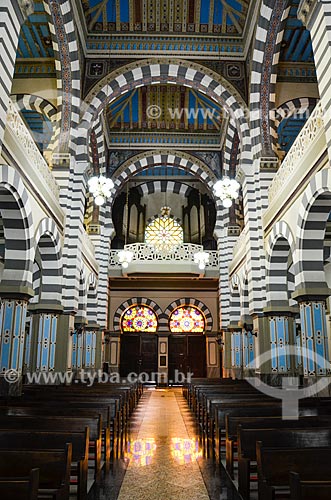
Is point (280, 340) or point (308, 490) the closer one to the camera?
point (308, 490)

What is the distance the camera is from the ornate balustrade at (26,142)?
24.8 feet

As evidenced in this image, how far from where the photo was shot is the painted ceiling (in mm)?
16625

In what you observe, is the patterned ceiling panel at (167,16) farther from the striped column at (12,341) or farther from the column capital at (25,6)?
the striped column at (12,341)

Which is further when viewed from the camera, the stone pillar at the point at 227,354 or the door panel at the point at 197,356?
the door panel at the point at 197,356

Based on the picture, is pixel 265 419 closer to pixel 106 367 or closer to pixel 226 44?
pixel 226 44

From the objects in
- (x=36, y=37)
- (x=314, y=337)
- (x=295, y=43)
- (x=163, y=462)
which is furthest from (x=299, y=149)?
(x=36, y=37)

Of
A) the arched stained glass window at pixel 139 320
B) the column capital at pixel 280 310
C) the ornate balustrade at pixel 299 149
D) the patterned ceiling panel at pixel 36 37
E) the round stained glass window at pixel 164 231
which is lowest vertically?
the column capital at pixel 280 310

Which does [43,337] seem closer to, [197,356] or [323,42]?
[323,42]

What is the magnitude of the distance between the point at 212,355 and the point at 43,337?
35.9 feet

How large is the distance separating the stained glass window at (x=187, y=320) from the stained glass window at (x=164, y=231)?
3.19 metres

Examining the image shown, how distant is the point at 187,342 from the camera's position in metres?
20.8

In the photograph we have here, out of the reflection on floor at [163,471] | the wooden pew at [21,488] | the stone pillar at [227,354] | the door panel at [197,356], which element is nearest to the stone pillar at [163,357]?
the door panel at [197,356]

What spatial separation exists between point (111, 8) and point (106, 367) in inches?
515

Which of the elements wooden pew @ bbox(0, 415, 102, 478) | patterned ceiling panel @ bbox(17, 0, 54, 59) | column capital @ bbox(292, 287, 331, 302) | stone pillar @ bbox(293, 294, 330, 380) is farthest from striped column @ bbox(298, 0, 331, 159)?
patterned ceiling panel @ bbox(17, 0, 54, 59)
